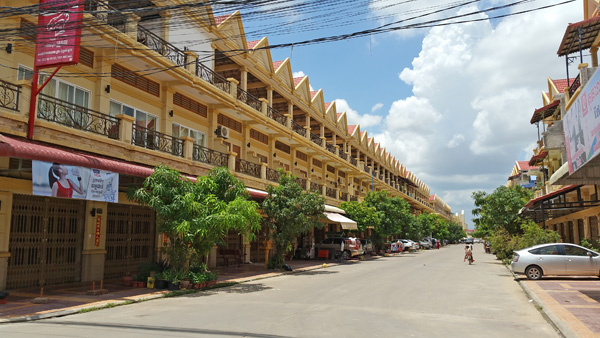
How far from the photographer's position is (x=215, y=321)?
9047mm

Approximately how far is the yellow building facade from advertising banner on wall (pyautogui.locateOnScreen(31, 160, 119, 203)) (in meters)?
0.19

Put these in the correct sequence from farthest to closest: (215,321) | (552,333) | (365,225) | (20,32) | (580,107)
Result: (365,225) < (20,32) < (580,107) < (215,321) < (552,333)

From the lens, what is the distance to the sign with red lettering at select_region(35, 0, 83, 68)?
40.0ft

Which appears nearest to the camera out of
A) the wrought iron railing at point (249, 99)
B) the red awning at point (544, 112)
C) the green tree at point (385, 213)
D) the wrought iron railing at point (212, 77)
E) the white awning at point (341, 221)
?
the wrought iron railing at point (212, 77)

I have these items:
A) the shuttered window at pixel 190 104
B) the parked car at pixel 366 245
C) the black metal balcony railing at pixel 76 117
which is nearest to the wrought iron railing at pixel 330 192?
the parked car at pixel 366 245

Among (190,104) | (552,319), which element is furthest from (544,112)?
(552,319)

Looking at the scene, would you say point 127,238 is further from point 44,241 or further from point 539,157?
point 539,157

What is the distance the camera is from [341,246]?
33.0 metres

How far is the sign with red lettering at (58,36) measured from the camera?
12195mm

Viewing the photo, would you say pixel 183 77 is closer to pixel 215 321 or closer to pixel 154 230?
pixel 154 230

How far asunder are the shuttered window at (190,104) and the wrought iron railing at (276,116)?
18.1 ft

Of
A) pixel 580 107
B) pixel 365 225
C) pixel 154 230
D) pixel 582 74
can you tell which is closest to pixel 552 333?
pixel 580 107

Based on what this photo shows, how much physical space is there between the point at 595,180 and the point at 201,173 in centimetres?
1469

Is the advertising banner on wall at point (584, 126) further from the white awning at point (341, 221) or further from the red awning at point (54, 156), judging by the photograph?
the white awning at point (341, 221)
